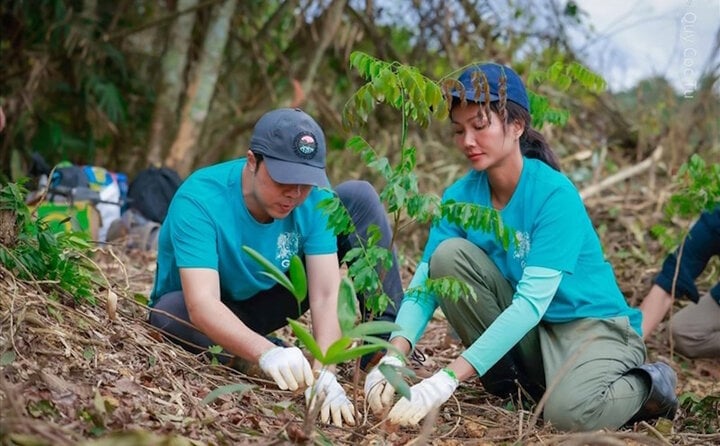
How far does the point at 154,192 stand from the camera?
5.85 meters

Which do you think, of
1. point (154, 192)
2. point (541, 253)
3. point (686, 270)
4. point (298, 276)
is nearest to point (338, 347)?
point (298, 276)

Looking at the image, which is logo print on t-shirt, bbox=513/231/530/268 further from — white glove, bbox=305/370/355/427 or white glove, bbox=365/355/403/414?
white glove, bbox=305/370/355/427

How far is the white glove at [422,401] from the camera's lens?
2.68 meters

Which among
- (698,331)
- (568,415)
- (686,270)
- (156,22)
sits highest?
(156,22)

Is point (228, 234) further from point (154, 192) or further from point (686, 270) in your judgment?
point (154, 192)

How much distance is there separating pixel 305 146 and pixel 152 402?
90cm

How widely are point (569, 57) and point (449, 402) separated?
4.89 meters

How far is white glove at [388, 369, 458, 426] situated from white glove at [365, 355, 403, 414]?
0.05 m

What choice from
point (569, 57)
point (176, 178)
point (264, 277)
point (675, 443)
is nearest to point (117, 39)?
point (176, 178)

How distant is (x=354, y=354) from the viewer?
7.30ft

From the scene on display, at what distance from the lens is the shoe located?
3006mm

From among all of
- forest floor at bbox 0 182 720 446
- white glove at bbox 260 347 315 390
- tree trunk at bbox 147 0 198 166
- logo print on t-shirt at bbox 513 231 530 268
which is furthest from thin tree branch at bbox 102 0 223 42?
white glove at bbox 260 347 315 390

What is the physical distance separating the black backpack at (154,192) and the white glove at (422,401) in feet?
10.8

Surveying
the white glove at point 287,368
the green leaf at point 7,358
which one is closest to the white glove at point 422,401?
the white glove at point 287,368
